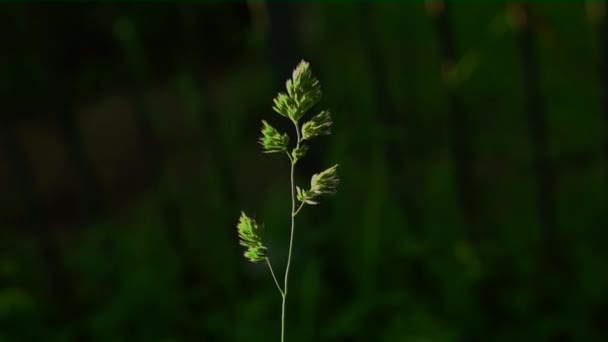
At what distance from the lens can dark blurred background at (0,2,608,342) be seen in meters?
3.18

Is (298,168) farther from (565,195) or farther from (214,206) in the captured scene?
(565,195)

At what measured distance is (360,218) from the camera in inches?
146

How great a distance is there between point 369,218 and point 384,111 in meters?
0.48

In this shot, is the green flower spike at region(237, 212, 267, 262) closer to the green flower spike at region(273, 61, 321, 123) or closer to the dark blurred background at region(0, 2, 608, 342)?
the green flower spike at region(273, 61, 321, 123)

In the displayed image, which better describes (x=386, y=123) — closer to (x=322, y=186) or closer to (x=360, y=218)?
(x=360, y=218)

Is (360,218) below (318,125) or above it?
below

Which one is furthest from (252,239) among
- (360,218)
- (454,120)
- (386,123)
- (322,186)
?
(360,218)

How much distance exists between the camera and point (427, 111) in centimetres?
495

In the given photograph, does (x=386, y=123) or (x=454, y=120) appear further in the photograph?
(x=386, y=123)

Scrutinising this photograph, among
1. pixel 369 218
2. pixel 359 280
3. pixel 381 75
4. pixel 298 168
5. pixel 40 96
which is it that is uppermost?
pixel 40 96

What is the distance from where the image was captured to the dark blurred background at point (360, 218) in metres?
3.18

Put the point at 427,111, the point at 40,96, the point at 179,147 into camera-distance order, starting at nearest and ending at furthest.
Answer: the point at 427,111, the point at 179,147, the point at 40,96

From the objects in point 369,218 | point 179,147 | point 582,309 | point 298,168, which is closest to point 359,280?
point 369,218

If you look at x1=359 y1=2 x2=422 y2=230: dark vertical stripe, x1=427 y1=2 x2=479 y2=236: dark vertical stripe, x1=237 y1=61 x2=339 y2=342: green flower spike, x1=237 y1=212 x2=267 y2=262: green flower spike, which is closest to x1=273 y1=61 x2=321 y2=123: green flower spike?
x1=237 y1=61 x2=339 y2=342: green flower spike
